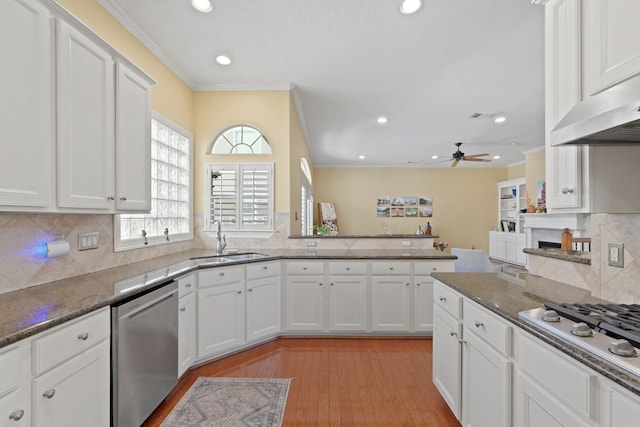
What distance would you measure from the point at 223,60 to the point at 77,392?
2929 mm

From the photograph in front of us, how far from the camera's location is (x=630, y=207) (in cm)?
138

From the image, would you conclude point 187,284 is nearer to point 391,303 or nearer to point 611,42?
point 391,303

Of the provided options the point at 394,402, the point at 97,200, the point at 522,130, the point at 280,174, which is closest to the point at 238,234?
the point at 280,174

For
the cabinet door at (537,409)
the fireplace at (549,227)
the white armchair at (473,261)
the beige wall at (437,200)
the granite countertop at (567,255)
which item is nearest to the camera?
the cabinet door at (537,409)

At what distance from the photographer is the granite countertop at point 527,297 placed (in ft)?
2.92

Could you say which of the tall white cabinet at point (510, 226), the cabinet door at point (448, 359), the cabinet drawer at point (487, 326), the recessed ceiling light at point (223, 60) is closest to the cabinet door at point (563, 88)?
the cabinet drawer at point (487, 326)

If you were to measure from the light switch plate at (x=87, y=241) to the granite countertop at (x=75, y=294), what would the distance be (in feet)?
0.61

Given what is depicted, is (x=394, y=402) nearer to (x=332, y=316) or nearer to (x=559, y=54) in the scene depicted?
(x=332, y=316)

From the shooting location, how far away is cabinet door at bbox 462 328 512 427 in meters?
1.36

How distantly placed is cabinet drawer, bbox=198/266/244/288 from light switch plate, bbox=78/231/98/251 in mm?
769

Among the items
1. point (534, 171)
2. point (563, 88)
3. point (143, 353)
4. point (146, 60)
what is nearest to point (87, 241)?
point (143, 353)

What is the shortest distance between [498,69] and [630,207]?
2.49 meters

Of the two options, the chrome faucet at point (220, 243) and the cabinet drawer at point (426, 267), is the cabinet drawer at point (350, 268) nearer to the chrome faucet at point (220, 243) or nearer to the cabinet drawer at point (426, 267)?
the cabinet drawer at point (426, 267)

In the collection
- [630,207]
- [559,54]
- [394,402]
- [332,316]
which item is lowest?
[394,402]
